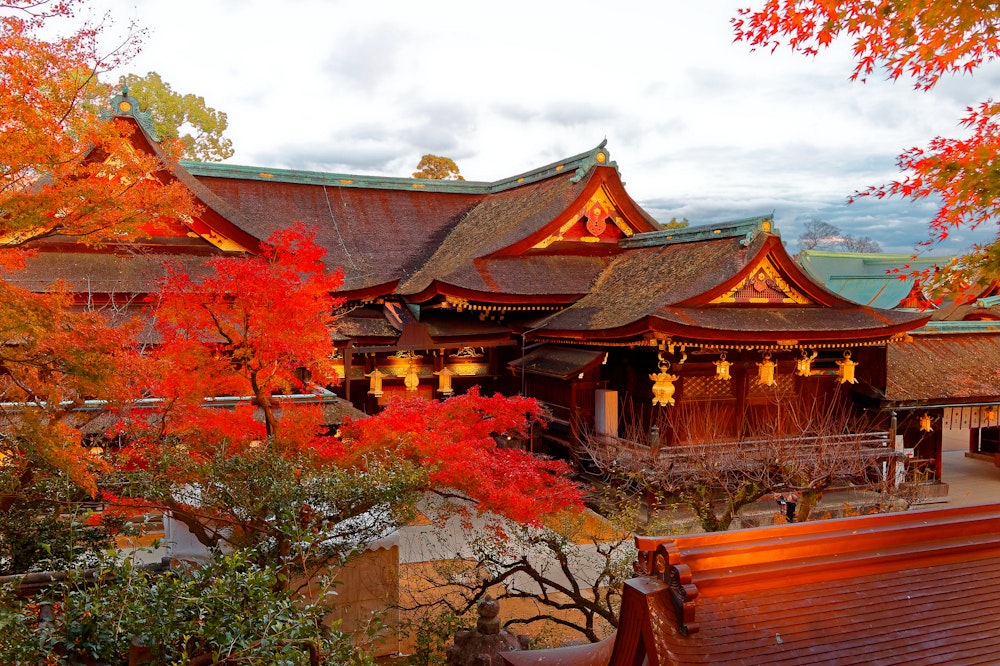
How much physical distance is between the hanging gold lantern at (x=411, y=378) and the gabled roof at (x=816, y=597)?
37.4 feet

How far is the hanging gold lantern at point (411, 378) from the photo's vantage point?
49.0 ft

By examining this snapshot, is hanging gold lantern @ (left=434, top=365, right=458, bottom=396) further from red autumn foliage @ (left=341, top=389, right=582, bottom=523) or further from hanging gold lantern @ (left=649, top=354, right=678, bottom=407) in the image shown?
red autumn foliage @ (left=341, top=389, right=582, bottom=523)

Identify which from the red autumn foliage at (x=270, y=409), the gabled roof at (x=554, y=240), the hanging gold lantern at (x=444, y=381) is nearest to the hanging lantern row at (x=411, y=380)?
the hanging gold lantern at (x=444, y=381)

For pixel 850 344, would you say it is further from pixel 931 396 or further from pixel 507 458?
pixel 507 458

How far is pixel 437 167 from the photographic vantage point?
116 feet

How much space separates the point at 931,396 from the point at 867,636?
13164 millimetres

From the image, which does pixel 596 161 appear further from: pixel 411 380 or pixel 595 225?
pixel 411 380

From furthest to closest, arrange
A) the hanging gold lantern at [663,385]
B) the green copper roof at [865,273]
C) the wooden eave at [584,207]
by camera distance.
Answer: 1. the green copper roof at [865,273]
2. the wooden eave at [584,207]
3. the hanging gold lantern at [663,385]

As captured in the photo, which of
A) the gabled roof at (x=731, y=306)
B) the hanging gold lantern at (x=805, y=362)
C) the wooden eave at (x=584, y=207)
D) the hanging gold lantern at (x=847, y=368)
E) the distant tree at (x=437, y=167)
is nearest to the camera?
the gabled roof at (x=731, y=306)

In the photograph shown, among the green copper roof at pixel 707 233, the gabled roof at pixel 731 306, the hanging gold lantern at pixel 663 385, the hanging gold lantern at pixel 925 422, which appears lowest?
the hanging gold lantern at pixel 925 422

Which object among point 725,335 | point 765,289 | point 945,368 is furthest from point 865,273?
point 725,335

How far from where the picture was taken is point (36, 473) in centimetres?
641

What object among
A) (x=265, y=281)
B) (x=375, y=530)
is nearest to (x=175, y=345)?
(x=265, y=281)

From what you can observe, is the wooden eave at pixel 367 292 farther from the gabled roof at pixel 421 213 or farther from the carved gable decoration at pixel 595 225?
the carved gable decoration at pixel 595 225
